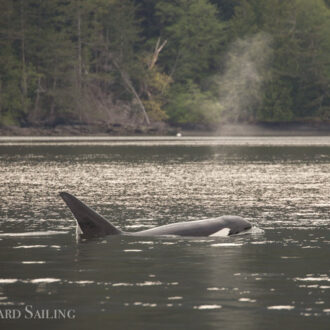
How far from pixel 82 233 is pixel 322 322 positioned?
12928 mm

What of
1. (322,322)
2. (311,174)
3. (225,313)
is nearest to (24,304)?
(225,313)

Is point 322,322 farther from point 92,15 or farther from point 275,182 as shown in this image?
point 92,15

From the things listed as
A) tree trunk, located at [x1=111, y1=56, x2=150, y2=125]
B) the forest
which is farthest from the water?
tree trunk, located at [x1=111, y1=56, x2=150, y2=125]

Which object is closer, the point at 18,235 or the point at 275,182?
the point at 18,235

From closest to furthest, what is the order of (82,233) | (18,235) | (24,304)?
(24,304), (82,233), (18,235)

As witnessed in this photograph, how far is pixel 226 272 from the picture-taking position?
930 inches

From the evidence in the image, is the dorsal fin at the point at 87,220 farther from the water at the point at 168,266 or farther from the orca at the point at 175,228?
the water at the point at 168,266

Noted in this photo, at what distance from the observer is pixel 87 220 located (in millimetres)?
28938

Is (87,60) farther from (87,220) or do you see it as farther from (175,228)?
(87,220)

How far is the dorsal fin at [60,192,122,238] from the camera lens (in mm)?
27969

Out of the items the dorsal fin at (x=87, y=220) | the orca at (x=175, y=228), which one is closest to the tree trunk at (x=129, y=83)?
the orca at (x=175, y=228)

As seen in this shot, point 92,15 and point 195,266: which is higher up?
point 92,15

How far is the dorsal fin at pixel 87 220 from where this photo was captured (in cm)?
2797

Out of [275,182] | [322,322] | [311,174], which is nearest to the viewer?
[322,322]
